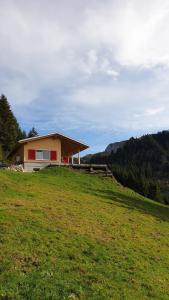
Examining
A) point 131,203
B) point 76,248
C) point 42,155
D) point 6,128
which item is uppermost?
point 6,128

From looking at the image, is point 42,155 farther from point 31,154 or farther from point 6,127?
point 6,127

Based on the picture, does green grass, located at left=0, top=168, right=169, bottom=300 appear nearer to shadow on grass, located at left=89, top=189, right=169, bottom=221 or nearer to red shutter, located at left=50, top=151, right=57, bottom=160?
shadow on grass, located at left=89, top=189, right=169, bottom=221

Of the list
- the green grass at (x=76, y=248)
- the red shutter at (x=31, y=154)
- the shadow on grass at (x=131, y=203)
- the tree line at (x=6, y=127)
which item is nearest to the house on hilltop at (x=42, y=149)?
the red shutter at (x=31, y=154)

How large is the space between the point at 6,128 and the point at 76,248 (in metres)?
84.8

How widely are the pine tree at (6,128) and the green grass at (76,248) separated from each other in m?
68.0

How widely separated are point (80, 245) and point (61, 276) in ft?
12.8

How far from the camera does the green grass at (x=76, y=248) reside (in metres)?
13.8

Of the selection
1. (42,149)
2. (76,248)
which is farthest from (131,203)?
(42,149)

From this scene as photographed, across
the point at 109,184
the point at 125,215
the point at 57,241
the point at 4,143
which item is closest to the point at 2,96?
the point at 4,143

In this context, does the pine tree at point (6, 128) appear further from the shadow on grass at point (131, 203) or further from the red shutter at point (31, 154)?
the shadow on grass at point (131, 203)

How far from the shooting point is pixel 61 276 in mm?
14438

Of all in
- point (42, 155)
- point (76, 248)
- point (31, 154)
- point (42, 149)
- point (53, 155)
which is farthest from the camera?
point (53, 155)

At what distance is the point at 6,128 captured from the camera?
328 ft

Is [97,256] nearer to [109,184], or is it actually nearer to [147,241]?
[147,241]
